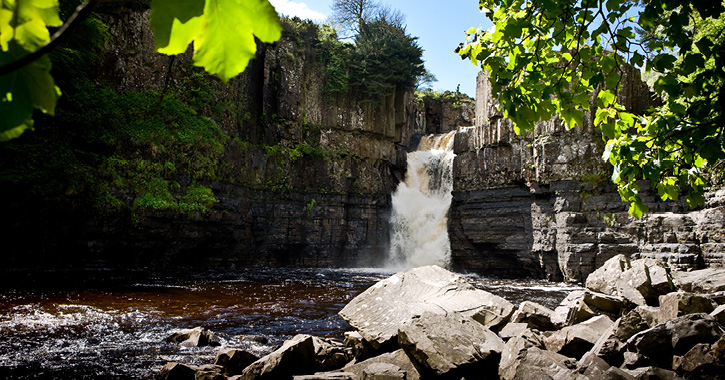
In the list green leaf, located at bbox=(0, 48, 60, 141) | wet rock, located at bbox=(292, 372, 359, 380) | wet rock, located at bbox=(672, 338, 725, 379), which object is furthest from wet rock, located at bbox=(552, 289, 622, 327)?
green leaf, located at bbox=(0, 48, 60, 141)

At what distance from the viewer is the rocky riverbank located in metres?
4.94

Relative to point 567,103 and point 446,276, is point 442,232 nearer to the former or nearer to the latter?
point 446,276

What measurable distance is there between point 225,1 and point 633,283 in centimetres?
1079

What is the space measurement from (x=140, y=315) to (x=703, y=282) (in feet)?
42.2

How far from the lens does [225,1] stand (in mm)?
950

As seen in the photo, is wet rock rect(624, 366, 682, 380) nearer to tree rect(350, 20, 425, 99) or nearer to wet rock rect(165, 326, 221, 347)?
wet rock rect(165, 326, 221, 347)

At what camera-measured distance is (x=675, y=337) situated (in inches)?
198

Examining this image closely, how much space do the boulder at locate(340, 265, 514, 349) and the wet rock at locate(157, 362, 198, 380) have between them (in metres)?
2.59

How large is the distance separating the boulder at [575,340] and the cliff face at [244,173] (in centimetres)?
1758

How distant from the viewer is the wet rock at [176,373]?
5.90 metres

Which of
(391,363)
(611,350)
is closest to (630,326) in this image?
(611,350)

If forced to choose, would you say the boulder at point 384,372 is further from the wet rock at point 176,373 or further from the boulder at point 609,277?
the boulder at point 609,277

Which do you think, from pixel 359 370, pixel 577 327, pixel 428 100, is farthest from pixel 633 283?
pixel 428 100

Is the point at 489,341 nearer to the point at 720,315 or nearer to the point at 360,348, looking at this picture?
the point at 360,348
